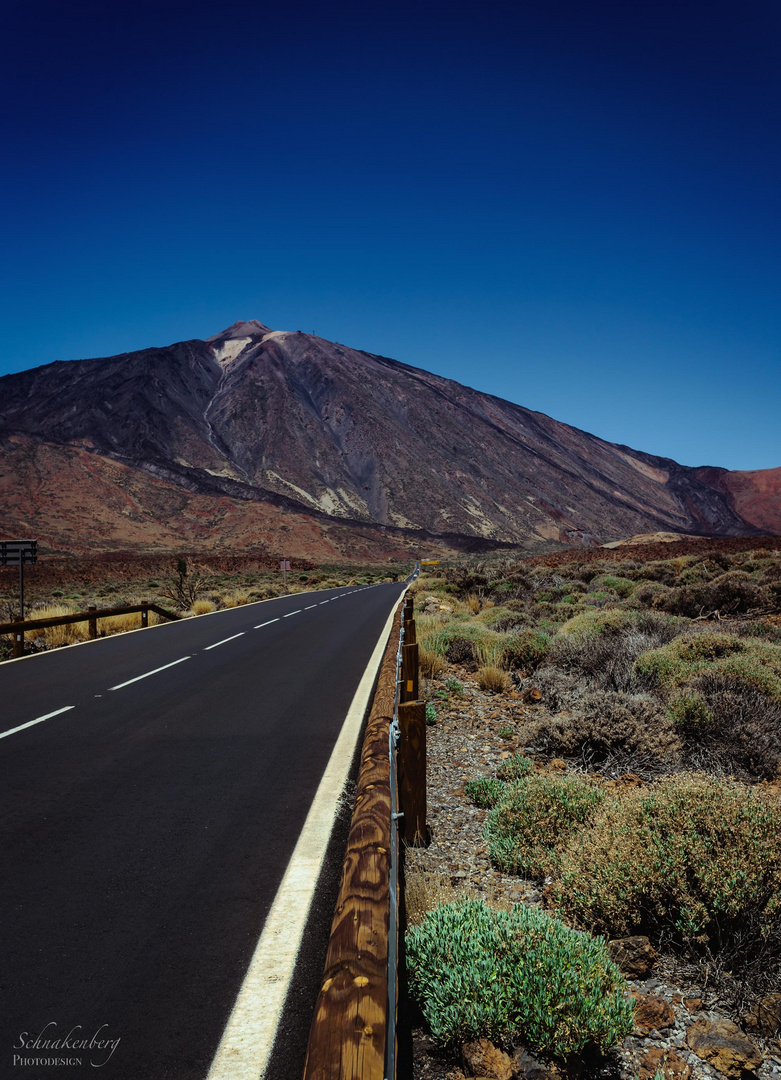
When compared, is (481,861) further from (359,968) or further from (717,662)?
(717,662)

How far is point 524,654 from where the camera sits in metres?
10.4

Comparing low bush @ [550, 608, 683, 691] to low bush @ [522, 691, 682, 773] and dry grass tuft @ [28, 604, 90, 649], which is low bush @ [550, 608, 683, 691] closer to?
low bush @ [522, 691, 682, 773]

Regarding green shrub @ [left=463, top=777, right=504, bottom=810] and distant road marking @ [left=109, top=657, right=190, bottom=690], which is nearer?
green shrub @ [left=463, top=777, right=504, bottom=810]

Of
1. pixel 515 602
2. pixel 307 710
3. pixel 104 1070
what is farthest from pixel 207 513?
pixel 104 1070

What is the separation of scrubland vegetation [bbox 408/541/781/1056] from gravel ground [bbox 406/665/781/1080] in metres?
0.09

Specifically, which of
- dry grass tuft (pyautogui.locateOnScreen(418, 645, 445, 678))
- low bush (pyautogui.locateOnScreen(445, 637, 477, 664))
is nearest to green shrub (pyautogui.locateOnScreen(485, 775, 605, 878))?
dry grass tuft (pyautogui.locateOnScreen(418, 645, 445, 678))

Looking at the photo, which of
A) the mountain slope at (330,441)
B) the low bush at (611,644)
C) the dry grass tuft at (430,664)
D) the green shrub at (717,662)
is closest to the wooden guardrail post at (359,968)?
the green shrub at (717,662)

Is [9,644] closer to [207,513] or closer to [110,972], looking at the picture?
[110,972]

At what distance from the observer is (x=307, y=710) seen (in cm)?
787

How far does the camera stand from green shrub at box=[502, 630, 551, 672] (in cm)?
1038

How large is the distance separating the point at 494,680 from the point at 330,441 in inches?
4719

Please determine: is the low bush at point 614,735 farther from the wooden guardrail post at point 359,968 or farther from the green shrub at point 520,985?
the wooden guardrail post at point 359,968

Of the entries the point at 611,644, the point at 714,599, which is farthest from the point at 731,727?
the point at 714,599

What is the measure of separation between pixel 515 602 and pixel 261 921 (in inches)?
597
